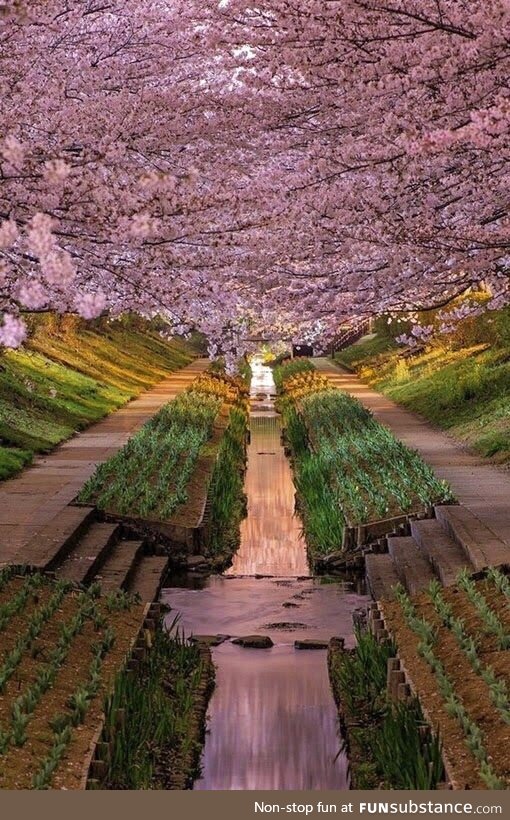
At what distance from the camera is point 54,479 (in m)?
23.7

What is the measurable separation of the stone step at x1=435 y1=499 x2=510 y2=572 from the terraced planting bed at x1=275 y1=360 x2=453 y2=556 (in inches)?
40.0

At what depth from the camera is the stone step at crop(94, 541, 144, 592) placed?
16.8 m

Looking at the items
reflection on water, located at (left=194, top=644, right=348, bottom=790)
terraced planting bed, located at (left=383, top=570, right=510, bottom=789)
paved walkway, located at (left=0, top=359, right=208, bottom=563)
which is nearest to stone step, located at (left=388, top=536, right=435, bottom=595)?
terraced planting bed, located at (left=383, top=570, right=510, bottom=789)

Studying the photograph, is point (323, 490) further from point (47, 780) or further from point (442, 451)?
Answer: point (47, 780)

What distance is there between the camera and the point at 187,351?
90375mm

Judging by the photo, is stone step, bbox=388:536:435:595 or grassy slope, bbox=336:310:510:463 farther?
grassy slope, bbox=336:310:510:463

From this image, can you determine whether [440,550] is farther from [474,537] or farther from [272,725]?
[272,725]

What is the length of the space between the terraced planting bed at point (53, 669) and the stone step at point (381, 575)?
3.22 meters

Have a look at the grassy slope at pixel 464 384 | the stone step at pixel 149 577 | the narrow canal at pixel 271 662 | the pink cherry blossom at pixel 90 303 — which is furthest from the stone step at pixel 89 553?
the grassy slope at pixel 464 384

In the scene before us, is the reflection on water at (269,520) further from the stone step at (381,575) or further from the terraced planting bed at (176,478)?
the stone step at (381,575)

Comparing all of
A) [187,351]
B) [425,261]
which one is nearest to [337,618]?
[425,261]

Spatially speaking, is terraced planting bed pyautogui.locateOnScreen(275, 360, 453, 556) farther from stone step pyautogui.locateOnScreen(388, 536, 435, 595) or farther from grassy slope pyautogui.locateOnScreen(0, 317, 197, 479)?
grassy slope pyautogui.locateOnScreen(0, 317, 197, 479)

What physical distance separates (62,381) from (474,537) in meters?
25.0

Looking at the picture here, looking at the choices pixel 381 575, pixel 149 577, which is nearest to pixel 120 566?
pixel 149 577
